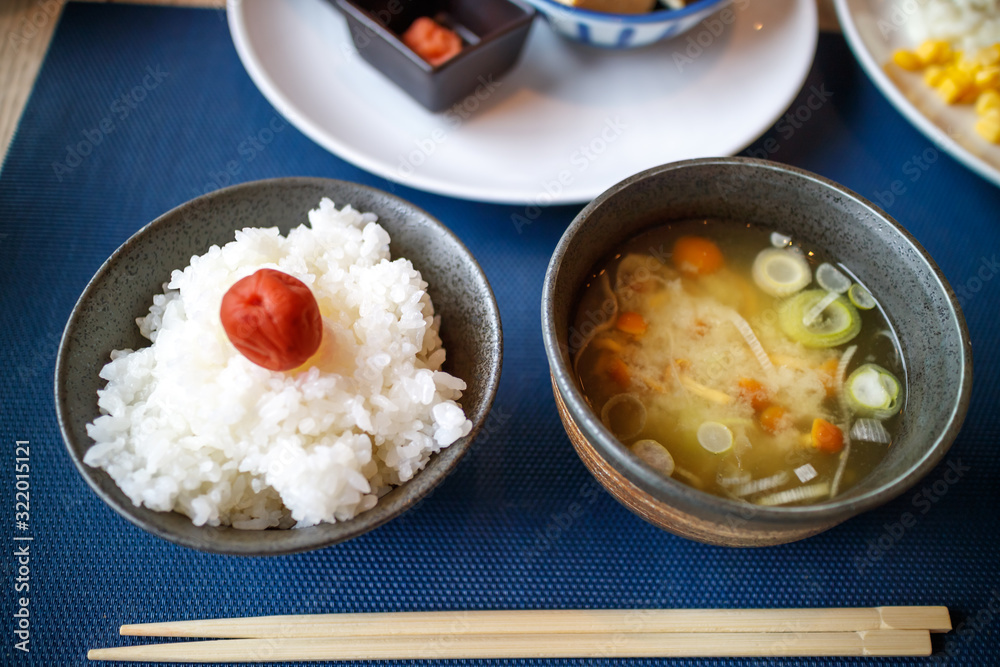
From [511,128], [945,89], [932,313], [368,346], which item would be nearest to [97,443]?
→ [368,346]

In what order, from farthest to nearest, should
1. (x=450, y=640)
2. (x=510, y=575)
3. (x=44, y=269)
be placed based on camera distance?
(x=44, y=269) → (x=510, y=575) → (x=450, y=640)

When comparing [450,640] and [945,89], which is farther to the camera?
[945,89]

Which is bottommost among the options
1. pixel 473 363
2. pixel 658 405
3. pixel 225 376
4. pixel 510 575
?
pixel 510 575

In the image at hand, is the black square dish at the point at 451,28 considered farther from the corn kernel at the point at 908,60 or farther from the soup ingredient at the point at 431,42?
the corn kernel at the point at 908,60

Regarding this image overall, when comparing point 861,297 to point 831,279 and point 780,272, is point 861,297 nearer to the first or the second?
point 831,279

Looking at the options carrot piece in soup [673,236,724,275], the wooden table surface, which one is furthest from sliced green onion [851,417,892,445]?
the wooden table surface

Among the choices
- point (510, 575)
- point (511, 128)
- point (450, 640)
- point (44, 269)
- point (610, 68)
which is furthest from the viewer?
point (610, 68)

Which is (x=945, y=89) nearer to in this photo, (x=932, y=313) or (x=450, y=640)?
(x=932, y=313)
